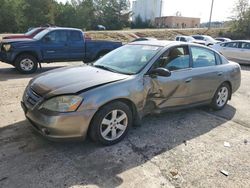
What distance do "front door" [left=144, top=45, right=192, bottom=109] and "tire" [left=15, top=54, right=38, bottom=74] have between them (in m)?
6.40

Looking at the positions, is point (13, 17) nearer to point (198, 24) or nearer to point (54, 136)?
point (54, 136)

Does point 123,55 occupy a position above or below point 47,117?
above

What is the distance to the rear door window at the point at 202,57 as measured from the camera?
16.8 ft

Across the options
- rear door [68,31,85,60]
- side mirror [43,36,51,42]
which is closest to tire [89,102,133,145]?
side mirror [43,36,51,42]

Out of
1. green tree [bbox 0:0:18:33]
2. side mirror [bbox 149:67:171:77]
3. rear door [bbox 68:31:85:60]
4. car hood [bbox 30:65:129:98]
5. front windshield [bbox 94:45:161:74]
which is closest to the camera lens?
car hood [bbox 30:65:129:98]

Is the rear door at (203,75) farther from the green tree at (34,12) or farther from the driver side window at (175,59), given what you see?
the green tree at (34,12)

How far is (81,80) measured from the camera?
12.6ft

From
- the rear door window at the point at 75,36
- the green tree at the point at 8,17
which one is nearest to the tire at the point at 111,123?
the rear door window at the point at 75,36

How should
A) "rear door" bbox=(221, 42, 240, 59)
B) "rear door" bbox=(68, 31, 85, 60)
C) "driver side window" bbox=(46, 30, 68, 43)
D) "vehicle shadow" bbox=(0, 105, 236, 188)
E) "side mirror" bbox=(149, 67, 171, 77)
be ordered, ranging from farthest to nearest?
"rear door" bbox=(221, 42, 240, 59) → "rear door" bbox=(68, 31, 85, 60) → "driver side window" bbox=(46, 30, 68, 43) → "side mirror" bbox=(149, 67, 171, 77) → "vehicle shadow" bbox=(0, 105, 236, 188)

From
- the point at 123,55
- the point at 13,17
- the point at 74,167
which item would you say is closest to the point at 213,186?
the point at 74,167

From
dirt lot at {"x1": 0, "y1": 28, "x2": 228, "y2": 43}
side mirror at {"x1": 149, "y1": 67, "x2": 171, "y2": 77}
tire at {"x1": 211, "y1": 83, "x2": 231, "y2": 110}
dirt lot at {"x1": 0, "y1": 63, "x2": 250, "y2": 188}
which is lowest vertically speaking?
dirt lot at {"x1": 0, "y1": 28, "x2": 228, "y2": 43}

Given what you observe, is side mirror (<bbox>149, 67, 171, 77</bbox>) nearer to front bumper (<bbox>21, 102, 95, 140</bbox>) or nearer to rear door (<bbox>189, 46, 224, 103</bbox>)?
rear door (<bbox>189, 46, 224, 103</bbox>)

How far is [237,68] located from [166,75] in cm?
279

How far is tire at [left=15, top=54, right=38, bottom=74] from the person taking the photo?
9.31m
